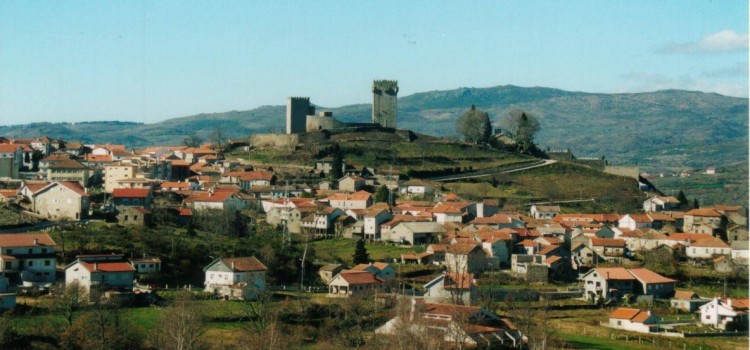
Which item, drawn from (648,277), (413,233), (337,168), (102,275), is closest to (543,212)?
(337,168)

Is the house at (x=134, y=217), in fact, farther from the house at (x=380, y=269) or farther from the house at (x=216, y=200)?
the house at (x=380, y=269)

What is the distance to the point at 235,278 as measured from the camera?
36.2 meters

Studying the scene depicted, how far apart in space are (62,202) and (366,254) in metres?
12.2

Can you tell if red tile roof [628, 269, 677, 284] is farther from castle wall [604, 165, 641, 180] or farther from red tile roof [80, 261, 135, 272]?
castle wall [604, 165, 641, 180]

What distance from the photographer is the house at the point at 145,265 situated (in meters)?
36.6

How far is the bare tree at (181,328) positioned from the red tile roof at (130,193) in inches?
693

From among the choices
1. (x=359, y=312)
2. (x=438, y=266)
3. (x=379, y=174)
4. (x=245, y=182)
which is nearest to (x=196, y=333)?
(x=359, y=312)

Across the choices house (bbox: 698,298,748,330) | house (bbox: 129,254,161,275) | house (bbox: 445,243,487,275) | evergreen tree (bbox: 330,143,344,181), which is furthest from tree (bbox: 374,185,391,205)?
house (bbox: 698,298,748,330)

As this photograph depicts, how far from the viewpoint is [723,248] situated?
162 ft

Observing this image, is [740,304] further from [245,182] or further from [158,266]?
[245,182]

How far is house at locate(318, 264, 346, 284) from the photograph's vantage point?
129 ft

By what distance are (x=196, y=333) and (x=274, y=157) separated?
43022mm

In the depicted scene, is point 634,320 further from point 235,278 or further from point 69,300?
point 69,300

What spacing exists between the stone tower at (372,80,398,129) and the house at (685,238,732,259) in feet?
137
